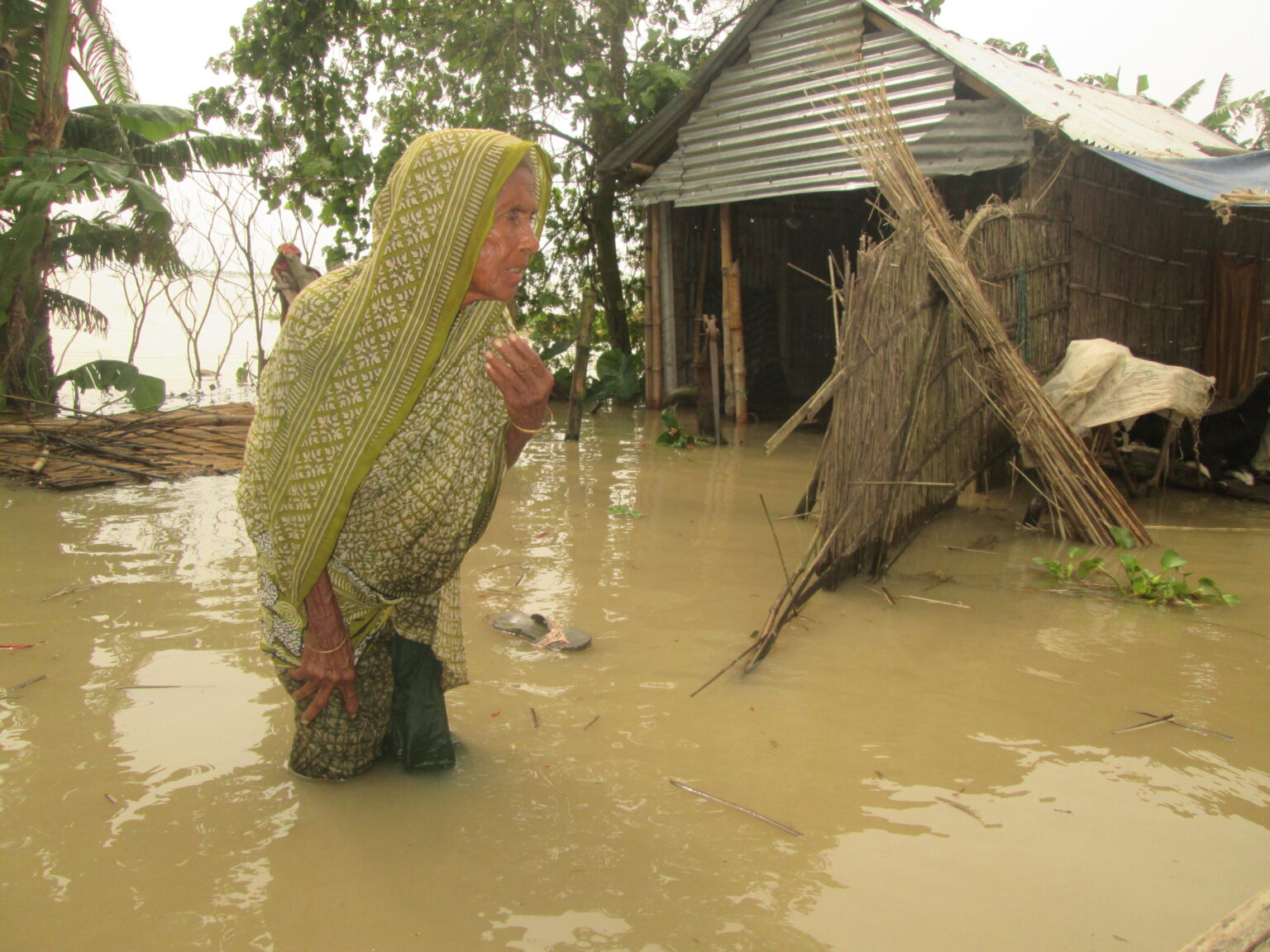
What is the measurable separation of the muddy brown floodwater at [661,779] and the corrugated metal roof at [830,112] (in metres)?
3.70

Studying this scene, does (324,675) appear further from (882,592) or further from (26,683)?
(882,592)

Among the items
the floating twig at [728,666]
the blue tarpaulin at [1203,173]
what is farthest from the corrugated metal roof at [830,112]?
the floating twig at [728,666]

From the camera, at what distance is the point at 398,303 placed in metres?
1.89

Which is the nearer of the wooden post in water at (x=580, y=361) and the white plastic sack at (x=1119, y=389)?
the white plastic sack at (x=1119, y=389)

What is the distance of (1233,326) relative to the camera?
295 inches

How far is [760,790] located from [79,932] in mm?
1506

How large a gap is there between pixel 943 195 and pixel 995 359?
4.36 m

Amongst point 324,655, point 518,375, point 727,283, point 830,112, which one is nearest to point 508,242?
point 518,375

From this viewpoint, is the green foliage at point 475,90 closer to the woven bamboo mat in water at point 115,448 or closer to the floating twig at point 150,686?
the woven bamboo mat in water at point 115,448

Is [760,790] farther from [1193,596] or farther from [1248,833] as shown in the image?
[1193,596]

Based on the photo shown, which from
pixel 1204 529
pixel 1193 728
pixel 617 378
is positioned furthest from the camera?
pixel 617 378

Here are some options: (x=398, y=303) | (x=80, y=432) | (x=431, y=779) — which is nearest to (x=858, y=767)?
(x=431, y=779)

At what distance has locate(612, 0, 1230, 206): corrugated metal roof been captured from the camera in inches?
257

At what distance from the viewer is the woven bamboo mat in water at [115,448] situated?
588 centimetres
